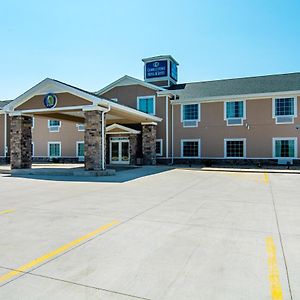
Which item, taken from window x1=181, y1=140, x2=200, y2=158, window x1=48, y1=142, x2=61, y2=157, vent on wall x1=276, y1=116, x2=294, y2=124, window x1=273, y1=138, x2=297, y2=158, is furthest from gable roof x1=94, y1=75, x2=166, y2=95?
window x1=273, y1=138, x2=297, y2=158

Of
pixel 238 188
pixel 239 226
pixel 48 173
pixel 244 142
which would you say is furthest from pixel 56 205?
pixel 244 142

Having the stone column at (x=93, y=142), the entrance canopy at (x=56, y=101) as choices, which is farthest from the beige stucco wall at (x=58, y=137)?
the stone column at (x=93, y=142)

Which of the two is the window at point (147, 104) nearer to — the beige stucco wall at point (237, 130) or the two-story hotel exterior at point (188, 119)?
the two-story hotel exterior at point (188, 119)

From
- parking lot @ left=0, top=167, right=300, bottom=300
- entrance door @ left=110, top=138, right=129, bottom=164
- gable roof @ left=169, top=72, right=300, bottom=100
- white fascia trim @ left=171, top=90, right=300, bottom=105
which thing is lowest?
parking lot @ left=0, top=167, right=300, bottom=300

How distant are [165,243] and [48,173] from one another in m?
13.8

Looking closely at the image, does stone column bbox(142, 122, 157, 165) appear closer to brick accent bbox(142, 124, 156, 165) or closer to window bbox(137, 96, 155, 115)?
brick accent bbox(142, 124, 156, 165)

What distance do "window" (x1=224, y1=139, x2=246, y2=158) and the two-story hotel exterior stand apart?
8 centimetres

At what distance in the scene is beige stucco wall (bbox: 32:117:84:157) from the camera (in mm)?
29125

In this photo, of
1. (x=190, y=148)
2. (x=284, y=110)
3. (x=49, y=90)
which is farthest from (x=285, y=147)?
(x=49, y=90)

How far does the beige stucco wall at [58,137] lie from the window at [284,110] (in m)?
17.7

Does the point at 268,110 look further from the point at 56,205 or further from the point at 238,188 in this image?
the point at 56,205

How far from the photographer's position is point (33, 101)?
61.1ft

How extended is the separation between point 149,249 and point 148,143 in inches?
784

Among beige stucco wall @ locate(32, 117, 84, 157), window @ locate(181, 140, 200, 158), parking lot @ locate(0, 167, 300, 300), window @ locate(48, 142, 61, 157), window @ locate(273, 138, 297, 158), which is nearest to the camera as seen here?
parking lot @ locate(0, 167, 300, 300)
